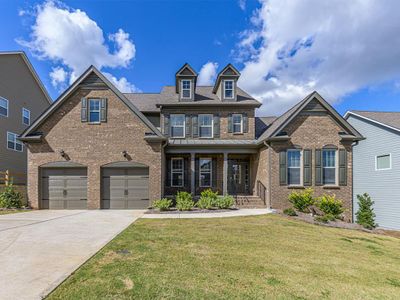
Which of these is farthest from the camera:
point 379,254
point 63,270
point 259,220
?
point 259,220

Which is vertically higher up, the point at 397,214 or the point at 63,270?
the point at 63,270

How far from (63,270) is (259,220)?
7884 millimetres

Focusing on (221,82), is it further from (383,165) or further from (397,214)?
(397,214)

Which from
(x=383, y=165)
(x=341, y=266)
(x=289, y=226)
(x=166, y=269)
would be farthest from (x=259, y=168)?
(x=166, y=269)

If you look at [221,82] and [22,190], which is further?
[221,82]

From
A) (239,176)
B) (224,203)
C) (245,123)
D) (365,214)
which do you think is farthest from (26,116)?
(365,214)

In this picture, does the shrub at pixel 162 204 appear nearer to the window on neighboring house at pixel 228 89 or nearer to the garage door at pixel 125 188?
the garage door at pixel 125 188

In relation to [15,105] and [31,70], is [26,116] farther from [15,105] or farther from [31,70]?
[31,70]

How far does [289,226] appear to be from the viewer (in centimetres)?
958

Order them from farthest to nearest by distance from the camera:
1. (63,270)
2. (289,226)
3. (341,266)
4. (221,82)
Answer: (221,82), (289,226), (341,266), (63,270)

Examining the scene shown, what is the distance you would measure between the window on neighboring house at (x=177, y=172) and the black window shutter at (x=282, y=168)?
7.00 metres

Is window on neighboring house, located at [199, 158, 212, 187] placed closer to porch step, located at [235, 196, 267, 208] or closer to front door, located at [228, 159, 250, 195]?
front door, located at [228, 159, 250, 195]

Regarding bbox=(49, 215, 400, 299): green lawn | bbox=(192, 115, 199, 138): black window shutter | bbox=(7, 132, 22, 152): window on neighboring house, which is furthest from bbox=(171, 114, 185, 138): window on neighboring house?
bbox=(7, 132, 22, 152): window on neighboring house

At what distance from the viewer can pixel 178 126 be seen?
16.8 m
